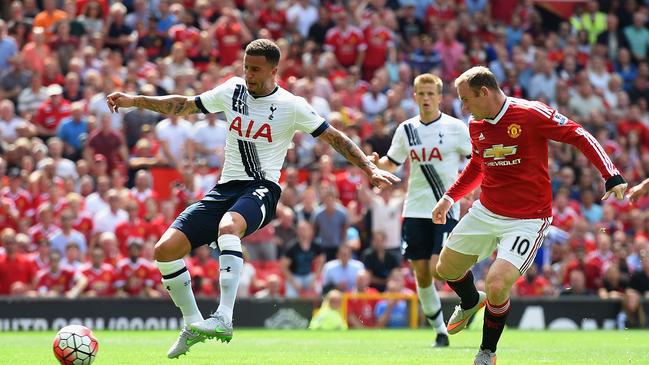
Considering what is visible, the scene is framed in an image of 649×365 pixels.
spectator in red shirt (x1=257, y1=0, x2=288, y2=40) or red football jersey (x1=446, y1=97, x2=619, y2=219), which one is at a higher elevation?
spectator in red shirt (x1=257, y1=0, x2=288, y2=40)

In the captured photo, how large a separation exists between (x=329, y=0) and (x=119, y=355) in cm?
1719

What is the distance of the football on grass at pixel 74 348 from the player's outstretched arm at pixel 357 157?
115 inches

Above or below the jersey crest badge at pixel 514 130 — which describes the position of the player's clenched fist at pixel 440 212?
below

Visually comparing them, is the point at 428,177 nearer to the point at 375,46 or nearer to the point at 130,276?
the point at 130,276

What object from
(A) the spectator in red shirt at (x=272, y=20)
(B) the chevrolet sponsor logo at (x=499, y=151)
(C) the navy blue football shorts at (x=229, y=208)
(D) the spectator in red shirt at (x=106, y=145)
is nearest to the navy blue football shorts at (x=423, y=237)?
(C) the navy blue football shorts at (x=229, y=208)

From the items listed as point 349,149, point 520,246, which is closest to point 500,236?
point 520,246

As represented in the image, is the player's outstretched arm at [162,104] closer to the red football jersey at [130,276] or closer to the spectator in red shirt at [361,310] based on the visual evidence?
the red football jersey at [130,276]

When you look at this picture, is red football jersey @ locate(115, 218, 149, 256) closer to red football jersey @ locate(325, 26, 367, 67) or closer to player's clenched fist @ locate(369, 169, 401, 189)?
red football jersey @ locate(325, 26, 367, 67)

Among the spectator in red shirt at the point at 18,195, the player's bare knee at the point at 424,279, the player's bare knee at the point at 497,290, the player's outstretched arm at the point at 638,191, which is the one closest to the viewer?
the player's outstretched arm at the point at 638,191

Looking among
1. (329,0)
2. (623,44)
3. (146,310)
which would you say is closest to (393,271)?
(146,310)

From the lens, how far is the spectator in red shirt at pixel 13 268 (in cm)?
1923

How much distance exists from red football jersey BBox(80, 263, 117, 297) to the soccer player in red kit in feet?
32.1

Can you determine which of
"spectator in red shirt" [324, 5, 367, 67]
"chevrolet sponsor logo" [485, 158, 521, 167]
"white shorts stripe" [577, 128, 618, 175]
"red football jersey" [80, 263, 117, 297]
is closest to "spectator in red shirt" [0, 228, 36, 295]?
"red football jersey" [80, 263, 117, 297]

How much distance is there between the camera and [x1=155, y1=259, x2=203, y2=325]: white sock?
35.7 ft
